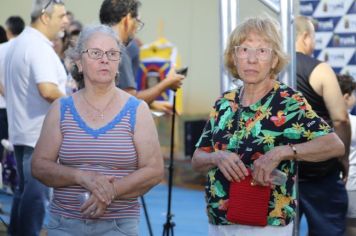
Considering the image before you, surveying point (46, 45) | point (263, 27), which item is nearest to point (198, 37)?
point (46, 45)

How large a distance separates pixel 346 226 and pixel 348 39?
12.1 ft

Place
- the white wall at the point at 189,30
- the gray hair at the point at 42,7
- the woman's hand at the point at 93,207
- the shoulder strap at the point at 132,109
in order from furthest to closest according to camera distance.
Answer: the white wall at the point at 189,30 → the gray hair at the point at 42,7 → the shoulder strap at the point at 132,109 → the woman's hand at the point at 93,207

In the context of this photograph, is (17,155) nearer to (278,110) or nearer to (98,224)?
(98,224)

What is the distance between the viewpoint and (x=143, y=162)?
3.60m

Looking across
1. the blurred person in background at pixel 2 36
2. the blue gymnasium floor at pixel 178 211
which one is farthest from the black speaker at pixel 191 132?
the blurred person in background at pixel 2 36

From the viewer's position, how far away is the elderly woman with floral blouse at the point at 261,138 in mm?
3375

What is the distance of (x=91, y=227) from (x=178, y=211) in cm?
535

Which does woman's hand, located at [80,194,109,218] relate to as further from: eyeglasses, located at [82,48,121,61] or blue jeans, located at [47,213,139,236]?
eyeglasses, located at [82,48,121,61]

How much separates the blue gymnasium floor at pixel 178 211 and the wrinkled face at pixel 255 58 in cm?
405

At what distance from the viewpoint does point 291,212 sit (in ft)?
11.2

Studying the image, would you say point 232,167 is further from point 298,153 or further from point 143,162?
point 143,162

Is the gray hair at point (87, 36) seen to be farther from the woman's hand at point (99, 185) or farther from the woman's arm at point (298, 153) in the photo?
the woman's arm at point (298, 153)

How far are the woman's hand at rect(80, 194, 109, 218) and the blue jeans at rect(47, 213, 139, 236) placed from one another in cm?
7

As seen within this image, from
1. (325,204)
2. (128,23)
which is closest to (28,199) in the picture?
(128,23)
